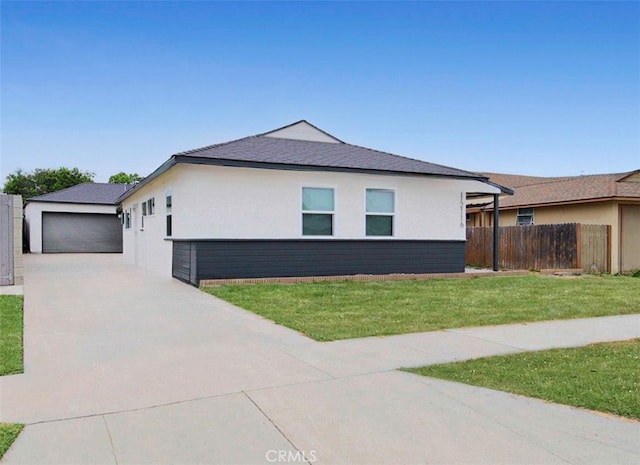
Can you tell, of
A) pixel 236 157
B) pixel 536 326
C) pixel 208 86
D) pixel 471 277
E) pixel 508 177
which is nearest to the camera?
pixel 536 326

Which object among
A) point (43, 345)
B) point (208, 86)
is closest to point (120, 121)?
point (208, 86)

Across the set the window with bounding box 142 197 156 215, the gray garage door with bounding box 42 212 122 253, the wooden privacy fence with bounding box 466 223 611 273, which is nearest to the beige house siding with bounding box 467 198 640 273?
the wooden privacy fence with bounding box 466 223 611 273

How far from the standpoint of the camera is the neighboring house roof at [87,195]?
28.1 meters

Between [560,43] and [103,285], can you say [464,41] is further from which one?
[103,285]

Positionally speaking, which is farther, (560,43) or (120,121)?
(120,121)

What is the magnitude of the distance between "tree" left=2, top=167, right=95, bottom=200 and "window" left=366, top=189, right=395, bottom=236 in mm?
46283

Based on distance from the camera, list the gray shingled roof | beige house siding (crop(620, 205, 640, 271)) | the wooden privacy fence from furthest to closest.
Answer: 1. beige house siding (crop(620, 205, 640, 271))
2. the wooden privacy fence
3. the gray shingled roof

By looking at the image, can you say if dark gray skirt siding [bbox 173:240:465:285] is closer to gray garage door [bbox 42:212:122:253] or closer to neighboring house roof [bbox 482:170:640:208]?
neighboring house roof [bbox 482:170:640:208]

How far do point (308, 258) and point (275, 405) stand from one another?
9.04 meters

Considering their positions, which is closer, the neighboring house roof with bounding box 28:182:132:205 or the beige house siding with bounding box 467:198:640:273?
the beige house siding with bounding box 467:198:640:273

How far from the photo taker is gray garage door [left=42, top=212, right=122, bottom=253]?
27981 millimetres

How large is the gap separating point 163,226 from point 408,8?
9344 mm

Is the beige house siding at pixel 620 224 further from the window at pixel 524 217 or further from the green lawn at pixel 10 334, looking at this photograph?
the green lawn at pixel 10 334

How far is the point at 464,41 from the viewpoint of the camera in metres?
15.2
